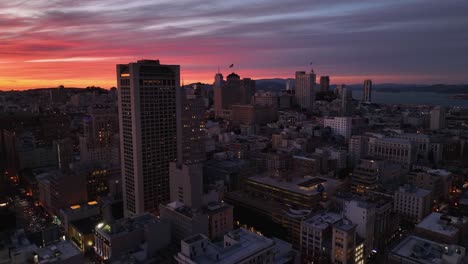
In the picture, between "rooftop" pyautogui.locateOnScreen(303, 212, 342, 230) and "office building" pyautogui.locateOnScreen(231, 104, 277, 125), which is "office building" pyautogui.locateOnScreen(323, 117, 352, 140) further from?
"rooftop" pyautogui.locateOnScreen(303, 212, 342, 230)

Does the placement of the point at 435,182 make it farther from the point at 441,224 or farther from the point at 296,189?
the point at 296,189

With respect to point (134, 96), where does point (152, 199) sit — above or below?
below

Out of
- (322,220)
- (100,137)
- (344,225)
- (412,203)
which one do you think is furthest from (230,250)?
(100,137)

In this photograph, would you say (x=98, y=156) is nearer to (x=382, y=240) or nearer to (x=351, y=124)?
(x=382, y=240)

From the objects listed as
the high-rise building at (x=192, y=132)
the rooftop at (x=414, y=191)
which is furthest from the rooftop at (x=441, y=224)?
the high-rise building at (x=192, y=132)

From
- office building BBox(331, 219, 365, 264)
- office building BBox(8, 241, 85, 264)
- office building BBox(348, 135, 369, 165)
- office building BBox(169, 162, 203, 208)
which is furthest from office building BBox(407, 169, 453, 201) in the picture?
office building BBox(8, 241, 85, 264)

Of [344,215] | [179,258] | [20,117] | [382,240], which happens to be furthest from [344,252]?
[20,117]

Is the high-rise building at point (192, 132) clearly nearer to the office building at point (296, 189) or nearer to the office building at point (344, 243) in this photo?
the office building at point (296, 189)
